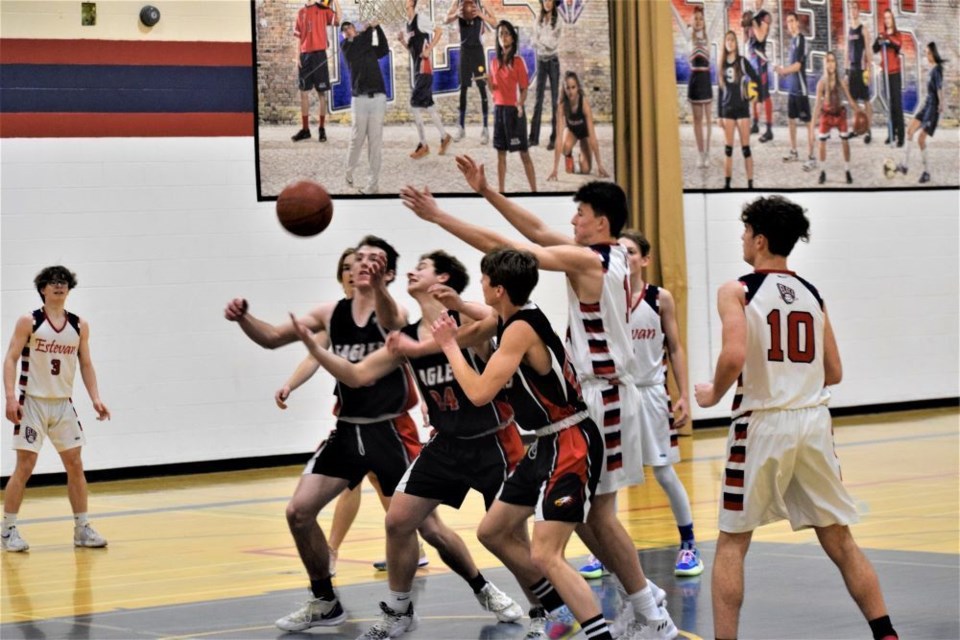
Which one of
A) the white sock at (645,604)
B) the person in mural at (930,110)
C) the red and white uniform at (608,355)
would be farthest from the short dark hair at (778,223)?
the person in mural at (930,110)

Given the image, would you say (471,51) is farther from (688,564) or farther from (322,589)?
(322,589)

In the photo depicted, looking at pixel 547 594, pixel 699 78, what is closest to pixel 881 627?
pixel 547 594

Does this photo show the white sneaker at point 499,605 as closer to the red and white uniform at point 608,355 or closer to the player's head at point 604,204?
the red and white uniform at point 608,355

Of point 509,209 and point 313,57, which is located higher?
point 313,57

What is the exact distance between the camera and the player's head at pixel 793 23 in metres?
16.8

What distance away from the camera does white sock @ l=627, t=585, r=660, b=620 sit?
6090 mm

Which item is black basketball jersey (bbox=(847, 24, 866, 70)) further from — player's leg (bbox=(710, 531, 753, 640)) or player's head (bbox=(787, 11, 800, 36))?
player's leg (bbox=(710, 531, 753, 640))

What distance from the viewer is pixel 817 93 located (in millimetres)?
17000

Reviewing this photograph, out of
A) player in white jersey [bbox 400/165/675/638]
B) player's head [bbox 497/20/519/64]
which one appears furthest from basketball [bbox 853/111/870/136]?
player in white jersey [bbox 400/165/675/638]

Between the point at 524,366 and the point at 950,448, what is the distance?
9.26m

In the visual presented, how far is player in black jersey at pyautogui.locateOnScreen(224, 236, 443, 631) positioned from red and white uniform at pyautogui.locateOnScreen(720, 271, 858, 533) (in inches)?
74.6

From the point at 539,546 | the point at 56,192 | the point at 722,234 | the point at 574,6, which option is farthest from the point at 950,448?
the point at 539,546

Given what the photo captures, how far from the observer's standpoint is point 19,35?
13.0 m

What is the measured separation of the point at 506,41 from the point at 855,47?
4.54m
